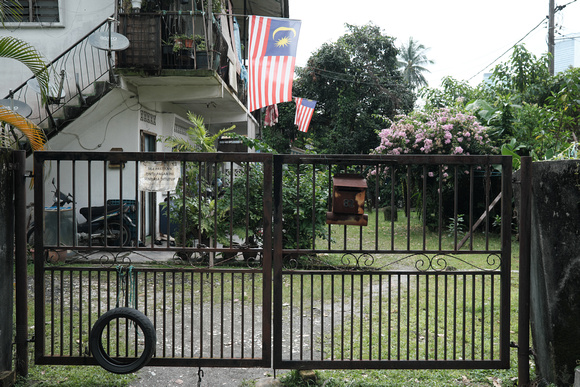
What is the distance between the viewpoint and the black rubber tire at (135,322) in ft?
11.5

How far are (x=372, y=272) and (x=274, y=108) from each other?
59.9 feet

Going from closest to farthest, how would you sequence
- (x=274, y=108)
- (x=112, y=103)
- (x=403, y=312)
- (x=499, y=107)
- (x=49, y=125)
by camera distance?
(x=403, y=312) → (x=49, y=125) → (x=112, y=103) → (x=499, y=107) → (x=274, y=108)

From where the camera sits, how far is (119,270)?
3.70 meters

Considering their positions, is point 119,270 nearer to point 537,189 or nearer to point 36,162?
point 36,162

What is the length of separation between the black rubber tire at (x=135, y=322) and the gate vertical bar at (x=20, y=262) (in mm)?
671

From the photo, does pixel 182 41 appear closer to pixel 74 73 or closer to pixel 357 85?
pixel 74 73

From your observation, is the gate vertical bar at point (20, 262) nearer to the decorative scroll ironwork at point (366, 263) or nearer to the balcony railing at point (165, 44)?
the decorative scroll ironwork at point (366, 263)

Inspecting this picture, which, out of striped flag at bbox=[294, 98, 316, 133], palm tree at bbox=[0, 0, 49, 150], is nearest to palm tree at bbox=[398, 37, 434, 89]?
striped flag at bbox=[294, 98, 316, 133]

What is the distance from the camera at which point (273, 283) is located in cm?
390

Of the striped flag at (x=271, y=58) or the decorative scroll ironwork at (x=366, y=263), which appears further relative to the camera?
the striped flag at (x=271, y=58)

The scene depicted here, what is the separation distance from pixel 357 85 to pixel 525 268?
21.7m

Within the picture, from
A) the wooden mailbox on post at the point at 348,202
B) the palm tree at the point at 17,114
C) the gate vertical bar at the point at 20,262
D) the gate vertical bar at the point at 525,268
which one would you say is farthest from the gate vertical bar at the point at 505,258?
the palm tree at the point at 17,114

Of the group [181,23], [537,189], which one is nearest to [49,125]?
[181,23]

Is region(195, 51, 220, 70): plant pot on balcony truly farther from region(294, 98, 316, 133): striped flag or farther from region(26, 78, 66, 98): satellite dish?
region(294, 98, 316, 133): striped flag
